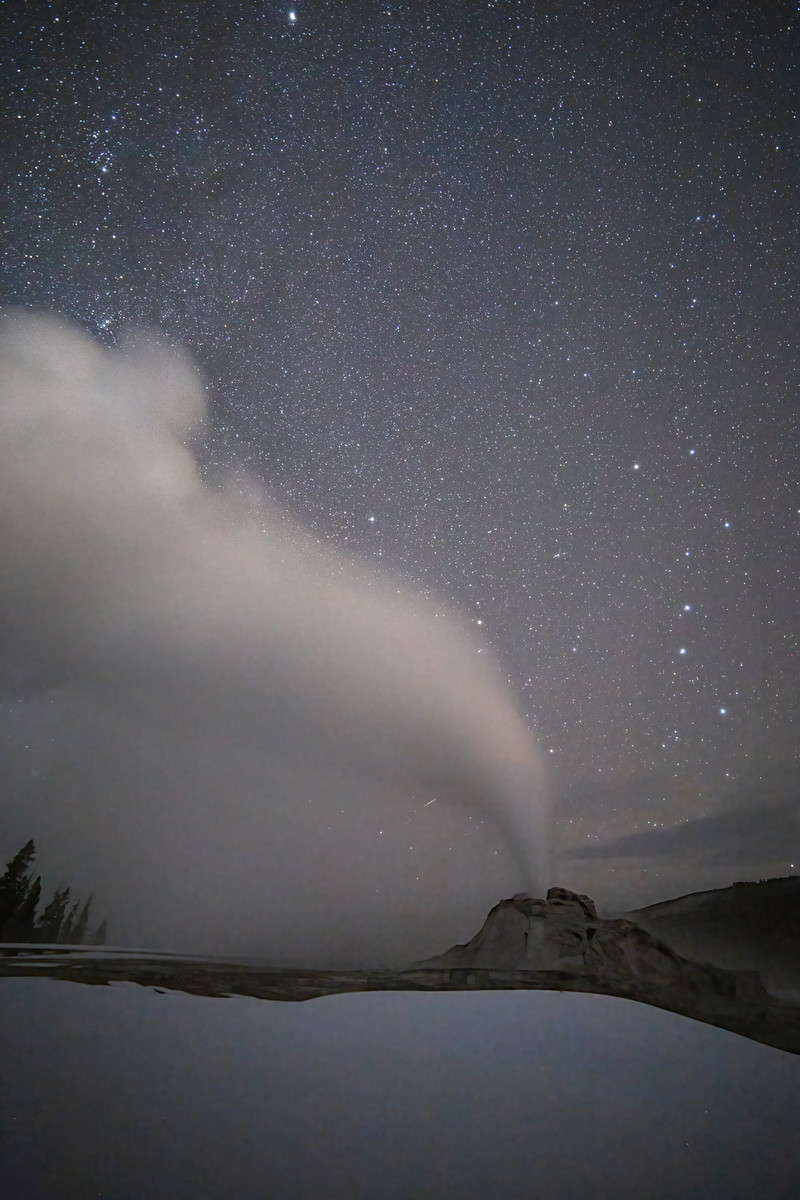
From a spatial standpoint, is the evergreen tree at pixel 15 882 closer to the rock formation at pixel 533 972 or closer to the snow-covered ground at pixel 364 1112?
the rock formation at pixel 533 972

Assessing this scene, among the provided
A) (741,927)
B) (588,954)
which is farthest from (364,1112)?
(741,927)

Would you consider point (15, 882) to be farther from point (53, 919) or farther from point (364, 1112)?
point (364, 1112)

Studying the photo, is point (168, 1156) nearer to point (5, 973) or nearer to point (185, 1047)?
point (185, 1047)

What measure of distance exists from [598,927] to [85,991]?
5921cm

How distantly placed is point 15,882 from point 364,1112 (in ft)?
177

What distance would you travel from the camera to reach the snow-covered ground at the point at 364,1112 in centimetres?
678

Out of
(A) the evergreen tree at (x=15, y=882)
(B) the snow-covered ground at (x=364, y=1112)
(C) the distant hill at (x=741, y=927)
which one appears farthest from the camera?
(C) the distant hill at (x=741, y=927)

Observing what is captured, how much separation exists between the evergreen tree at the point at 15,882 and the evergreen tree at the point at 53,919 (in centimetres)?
323

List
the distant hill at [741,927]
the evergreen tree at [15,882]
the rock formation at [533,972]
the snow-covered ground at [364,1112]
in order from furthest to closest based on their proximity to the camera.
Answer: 1. the distant hill at [741,927]
2. the evergreen tree at [15,882]
3. the rock formation at [533,972]
4. the snow-covered ground at [364,1112]

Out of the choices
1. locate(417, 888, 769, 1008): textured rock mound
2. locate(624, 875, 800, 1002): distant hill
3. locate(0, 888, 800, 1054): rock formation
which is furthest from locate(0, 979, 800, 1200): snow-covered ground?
locate(624, 875, 800, 1002): distant hill

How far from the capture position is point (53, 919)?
51.6 metres

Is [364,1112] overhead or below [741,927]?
below

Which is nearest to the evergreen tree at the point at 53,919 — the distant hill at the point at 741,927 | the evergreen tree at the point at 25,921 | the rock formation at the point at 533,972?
the evergreen tree at the point at 25,921

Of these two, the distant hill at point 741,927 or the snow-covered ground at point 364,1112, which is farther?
the distant hill at point 741,927
